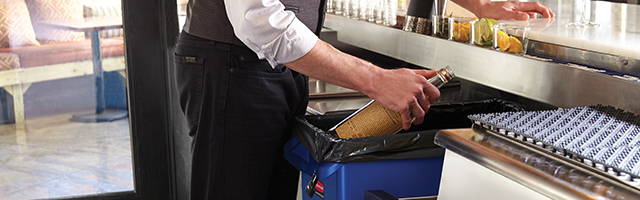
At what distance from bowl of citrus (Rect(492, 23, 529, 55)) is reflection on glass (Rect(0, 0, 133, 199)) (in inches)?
73.5

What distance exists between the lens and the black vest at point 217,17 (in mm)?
1583

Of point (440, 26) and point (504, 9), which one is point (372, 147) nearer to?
point (440, 26)

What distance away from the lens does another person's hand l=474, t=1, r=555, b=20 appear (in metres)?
1.92

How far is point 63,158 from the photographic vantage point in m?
3.08

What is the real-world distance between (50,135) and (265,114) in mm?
1761

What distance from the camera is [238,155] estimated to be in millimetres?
1703

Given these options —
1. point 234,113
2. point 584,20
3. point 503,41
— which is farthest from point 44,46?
point 584,20

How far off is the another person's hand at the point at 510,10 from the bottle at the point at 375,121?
0.57 m

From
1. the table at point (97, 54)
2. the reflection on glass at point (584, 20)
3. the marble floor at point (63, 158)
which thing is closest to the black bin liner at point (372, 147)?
the reflection on glass at point (584, 20)

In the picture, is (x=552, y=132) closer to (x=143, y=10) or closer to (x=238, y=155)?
(x=238, y=155)

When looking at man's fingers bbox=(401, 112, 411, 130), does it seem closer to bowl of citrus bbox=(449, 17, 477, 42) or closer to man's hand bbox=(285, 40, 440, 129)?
man's hand bbox=(285, 40, 440, 129)

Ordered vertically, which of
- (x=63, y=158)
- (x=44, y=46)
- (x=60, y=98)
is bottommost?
(x=63, y=158)

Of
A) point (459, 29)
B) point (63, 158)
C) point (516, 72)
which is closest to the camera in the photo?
point (516, 72)

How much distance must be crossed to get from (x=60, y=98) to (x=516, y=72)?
223 cm
